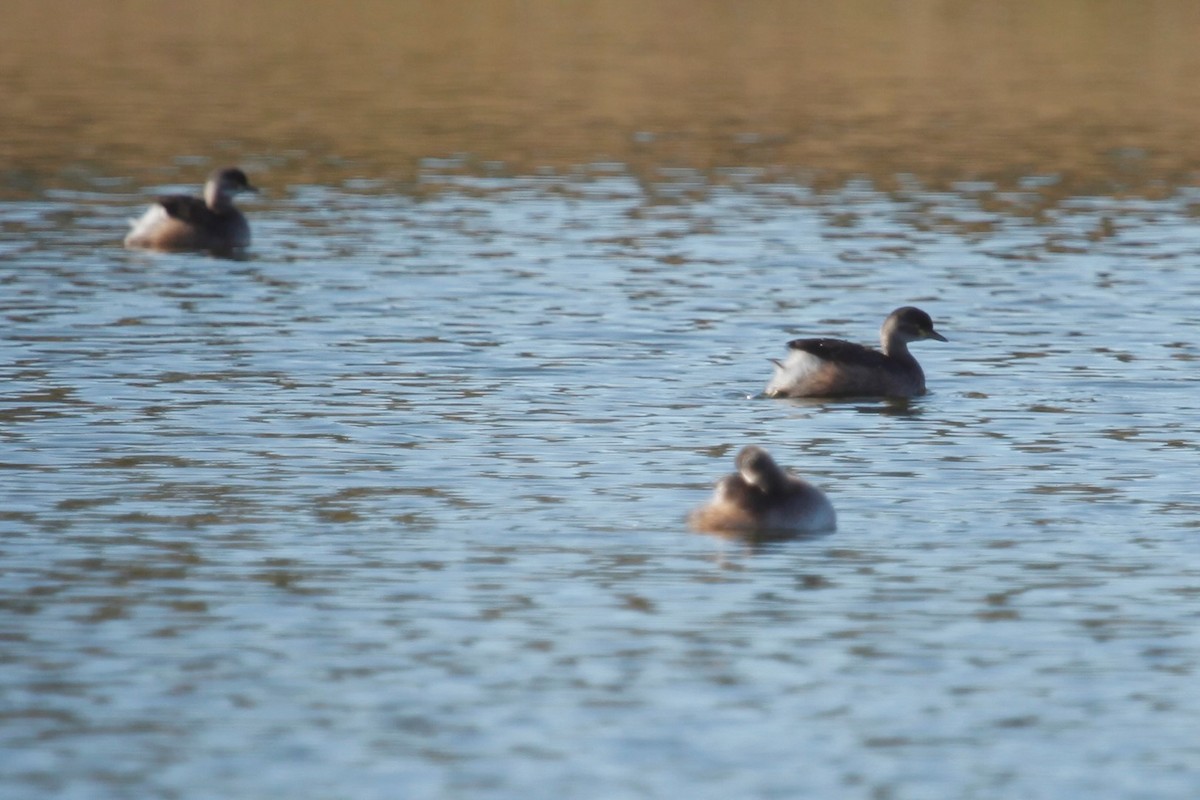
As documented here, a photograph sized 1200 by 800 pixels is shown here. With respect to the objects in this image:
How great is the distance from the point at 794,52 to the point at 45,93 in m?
18.4

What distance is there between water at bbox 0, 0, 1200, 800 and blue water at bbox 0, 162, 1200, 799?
0.04 m

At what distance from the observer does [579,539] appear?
45.8ft

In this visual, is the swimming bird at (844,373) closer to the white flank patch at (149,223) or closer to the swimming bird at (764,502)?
the swimming bird at (764,502)

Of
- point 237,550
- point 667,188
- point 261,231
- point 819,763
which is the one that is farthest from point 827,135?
point 819,763

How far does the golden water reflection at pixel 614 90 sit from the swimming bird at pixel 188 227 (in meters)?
5.85

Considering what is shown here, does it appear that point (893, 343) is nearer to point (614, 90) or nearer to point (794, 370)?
point (794, 370)

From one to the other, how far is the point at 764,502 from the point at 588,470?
2.25 m

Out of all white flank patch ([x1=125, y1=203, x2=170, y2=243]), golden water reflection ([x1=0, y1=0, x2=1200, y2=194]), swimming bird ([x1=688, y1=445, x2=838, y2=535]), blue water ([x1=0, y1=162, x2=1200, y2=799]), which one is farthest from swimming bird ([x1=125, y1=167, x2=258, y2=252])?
swimming bird ([x1=688, y1=445, x2=838, y2=535])

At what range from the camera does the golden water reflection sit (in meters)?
37.8

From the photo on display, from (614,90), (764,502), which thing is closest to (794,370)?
(764,502)

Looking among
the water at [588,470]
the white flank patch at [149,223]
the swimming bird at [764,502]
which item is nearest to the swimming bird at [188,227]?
the white flank patch at [149,223]

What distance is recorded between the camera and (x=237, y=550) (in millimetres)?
13617

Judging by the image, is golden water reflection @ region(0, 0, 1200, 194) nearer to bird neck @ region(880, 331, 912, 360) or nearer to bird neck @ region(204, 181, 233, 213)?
bird neck @ region(204, 181, 233, 213)

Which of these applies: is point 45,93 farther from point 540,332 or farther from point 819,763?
point 819,763
